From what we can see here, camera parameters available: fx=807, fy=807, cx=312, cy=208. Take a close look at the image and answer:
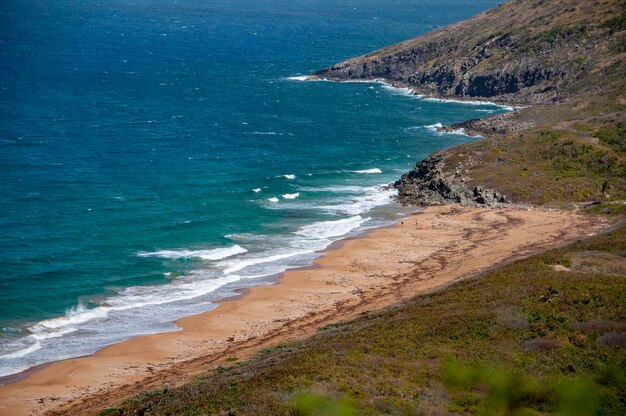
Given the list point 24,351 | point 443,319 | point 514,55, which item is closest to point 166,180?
point 24,351

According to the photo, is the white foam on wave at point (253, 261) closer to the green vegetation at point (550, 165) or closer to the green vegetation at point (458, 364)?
the green vegetation at point (458, 364)

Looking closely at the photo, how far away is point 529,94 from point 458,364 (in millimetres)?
105684

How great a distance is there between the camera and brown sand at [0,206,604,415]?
43969 millimetres

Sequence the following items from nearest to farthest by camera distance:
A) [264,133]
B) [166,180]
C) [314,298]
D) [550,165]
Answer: [314,298] < [550,165] < [166,180] < [264,133]

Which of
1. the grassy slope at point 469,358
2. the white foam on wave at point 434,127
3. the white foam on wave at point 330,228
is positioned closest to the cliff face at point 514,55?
the white foam on wave at point 434,127

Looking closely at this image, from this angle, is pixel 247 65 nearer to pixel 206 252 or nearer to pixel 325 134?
pixel 325 134

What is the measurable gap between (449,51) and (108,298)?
113 m

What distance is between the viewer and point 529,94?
133 metres

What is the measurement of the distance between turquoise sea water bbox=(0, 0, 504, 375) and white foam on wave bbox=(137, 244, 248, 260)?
25cm

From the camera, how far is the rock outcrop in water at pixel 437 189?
8138 cm

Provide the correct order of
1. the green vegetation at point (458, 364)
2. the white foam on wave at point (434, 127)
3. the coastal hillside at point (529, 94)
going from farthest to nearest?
the white foam on wave at point (434, 127) → the coastal hillside at point (529, 94) → the green vegetation at point (458, 364)

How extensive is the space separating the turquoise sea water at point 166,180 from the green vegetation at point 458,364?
716 inches

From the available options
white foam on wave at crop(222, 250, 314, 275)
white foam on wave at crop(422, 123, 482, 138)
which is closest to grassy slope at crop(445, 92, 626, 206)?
white foam on wave at crop(422, 123, 482, 138)

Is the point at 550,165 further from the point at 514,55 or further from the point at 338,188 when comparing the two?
the point at 514,55
